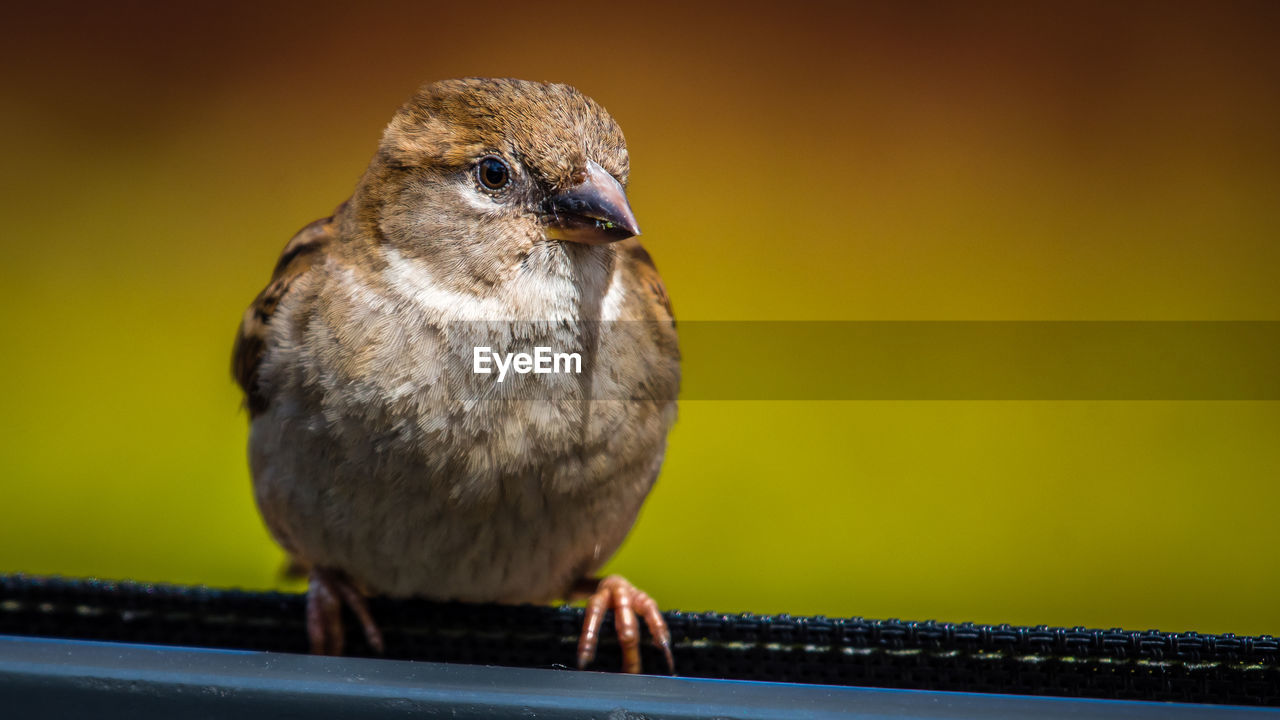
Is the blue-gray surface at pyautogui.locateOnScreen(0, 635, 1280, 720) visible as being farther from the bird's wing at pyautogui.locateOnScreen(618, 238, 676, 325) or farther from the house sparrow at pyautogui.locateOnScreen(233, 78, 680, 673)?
the bird's wing at pyautogui.locateOnScreen(618, 238, 676, 325)

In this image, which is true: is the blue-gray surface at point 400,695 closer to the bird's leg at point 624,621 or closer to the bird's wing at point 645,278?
the bird's leg at point 624,621

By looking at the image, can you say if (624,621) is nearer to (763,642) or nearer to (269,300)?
(763,642)

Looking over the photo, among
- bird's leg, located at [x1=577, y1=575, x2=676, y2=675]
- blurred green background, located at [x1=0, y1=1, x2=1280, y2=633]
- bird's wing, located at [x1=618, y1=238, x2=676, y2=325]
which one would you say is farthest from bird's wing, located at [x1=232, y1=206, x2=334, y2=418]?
bird's leg, located at [x1=577, y1=575, x2=676, y2=675]

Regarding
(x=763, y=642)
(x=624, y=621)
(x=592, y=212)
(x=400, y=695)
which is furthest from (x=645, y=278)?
(x=400, y=695)

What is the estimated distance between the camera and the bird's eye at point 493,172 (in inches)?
49.1

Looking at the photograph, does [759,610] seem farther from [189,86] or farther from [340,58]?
[189,86]

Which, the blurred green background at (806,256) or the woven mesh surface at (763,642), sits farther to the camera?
the blurred green background at (806,256)

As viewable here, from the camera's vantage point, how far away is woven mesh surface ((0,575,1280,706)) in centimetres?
102

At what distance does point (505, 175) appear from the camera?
49.0 inches

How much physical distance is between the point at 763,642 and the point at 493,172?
1.95ft

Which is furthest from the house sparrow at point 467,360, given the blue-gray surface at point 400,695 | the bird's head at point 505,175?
the blue-gray surface at point 400,695

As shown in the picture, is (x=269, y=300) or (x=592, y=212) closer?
(x=592, y=212)

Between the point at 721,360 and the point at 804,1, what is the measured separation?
2.06 feet

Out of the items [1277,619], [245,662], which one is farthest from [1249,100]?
[245,662]
